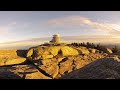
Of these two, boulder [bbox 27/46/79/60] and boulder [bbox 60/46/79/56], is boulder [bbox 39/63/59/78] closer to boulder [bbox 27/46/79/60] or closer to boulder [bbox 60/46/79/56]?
boulder [bbox 27/46/79/60]

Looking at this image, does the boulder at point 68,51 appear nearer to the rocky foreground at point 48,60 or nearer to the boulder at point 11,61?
the rocky foreground at point 48,60

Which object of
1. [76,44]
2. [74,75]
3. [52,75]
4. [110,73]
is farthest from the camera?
[76,44]

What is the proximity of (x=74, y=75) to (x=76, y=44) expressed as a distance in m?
44.8

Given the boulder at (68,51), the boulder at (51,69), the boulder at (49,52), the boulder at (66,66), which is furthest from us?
the boulder at (68,51)

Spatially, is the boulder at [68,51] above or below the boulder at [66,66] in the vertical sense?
above

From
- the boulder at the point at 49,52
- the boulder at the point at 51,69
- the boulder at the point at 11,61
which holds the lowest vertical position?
the boulder at the point at 51,69

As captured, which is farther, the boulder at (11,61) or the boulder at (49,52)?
the boulder at (49,52)

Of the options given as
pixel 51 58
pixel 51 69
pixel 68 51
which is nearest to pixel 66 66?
pixel 51 69

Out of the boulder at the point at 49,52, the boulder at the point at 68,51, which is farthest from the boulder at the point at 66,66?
the boulder at the point at 68,51

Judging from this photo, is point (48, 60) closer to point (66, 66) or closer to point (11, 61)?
point (66, 66)
